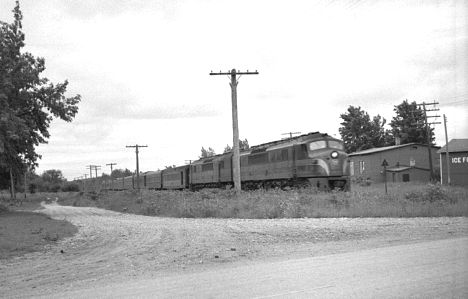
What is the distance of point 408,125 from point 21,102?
78935 millimetres

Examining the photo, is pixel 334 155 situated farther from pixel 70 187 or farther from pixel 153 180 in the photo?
pixel 70 187

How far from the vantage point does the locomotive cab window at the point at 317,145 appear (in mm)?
A: 30312

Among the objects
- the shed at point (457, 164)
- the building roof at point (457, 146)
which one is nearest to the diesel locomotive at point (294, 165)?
the shed at point (457, 164)

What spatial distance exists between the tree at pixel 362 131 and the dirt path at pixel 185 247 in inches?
3436

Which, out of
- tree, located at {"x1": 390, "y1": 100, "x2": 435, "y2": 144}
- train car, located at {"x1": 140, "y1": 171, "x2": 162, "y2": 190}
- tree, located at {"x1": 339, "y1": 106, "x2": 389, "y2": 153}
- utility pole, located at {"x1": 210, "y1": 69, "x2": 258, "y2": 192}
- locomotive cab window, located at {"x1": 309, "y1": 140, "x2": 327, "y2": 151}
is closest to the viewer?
utility pole, located at {"x1": 210, "y1": 69, "x2": 258, "y2": 192}

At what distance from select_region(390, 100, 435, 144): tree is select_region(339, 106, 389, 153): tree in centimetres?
483

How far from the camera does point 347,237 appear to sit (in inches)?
549

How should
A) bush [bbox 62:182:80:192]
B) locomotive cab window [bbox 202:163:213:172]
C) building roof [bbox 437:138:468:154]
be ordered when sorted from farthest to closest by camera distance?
bush [bbox 62:182:80:192] → building roof [bbox 437:138:468:154] → locomotive cab window [bbox 202:163:213:172]

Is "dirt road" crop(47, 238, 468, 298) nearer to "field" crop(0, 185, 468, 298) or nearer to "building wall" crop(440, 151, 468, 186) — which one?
"field" crop(0, 185, 468, 298)

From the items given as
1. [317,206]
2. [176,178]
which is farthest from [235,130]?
[176,178]

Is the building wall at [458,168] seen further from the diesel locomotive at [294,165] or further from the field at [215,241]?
the field at [215,241]

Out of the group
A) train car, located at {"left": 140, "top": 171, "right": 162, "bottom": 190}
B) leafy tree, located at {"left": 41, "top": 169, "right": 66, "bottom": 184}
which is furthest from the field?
leafy tree, located at {"left": 41, "top": 169, "right": 66, "bottom": 184}

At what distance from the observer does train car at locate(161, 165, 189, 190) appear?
187ft

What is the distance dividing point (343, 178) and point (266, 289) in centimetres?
2429
